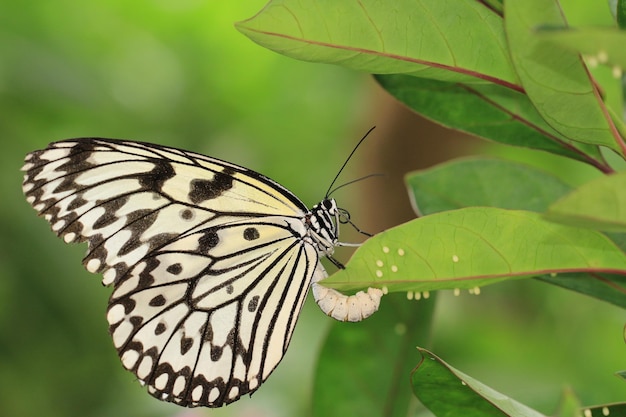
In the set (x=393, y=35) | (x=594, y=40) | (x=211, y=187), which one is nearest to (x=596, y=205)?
(x=594, y=40)

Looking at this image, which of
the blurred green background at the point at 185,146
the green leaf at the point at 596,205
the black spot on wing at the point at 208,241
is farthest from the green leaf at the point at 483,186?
the blurred green background at the point at 185,146

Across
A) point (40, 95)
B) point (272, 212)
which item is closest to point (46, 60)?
point (40, 95)

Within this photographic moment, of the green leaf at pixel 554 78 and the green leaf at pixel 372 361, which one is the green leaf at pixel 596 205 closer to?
the green leaf at pixel 554 78

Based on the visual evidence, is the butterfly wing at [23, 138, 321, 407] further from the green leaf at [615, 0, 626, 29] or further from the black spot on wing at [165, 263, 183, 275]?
the green leaf at [615, 0, 626, 29]

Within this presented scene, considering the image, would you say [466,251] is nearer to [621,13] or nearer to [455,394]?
[455,394]

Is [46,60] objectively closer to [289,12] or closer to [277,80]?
[277,80]

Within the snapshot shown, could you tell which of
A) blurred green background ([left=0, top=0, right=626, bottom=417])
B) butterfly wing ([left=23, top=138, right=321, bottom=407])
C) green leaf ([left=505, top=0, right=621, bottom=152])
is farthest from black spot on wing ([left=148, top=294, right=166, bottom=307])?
green leaf ([left=505, top=0, right=621, bottom=152])
